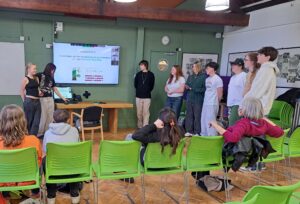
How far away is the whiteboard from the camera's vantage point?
5.77 m

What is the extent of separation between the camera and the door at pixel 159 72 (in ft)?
22.5

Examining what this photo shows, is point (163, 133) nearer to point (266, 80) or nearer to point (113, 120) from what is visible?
point (266, 80)

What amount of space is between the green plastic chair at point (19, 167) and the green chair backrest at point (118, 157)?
0.55 meters

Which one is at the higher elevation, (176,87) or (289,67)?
(289,67)

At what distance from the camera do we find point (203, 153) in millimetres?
2881

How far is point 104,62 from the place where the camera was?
6359 millimetres

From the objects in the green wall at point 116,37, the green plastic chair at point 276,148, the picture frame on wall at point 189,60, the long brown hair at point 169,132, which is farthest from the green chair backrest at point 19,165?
the picture frame on wall at point 189,60

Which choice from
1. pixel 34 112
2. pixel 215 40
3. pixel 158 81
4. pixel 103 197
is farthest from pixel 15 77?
pixel 215 40

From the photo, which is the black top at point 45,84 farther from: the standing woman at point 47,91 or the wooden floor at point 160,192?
the wooden floor at point 160,192

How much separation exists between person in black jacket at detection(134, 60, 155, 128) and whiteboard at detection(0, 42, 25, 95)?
2410 millimetres

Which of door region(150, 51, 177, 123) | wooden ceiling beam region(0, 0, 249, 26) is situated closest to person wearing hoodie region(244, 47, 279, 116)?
wooden ceiling beam region(0, 0, 249, 26)

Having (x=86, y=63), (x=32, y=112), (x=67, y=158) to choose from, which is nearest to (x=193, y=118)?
(x=86, y=63)

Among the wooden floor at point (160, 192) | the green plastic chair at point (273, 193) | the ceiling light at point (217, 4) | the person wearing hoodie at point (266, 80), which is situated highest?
the ceiling light at point (217, 4)

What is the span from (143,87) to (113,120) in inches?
38.1
